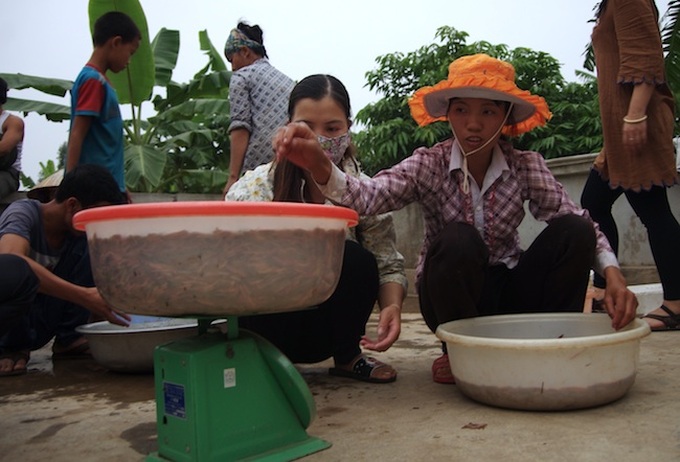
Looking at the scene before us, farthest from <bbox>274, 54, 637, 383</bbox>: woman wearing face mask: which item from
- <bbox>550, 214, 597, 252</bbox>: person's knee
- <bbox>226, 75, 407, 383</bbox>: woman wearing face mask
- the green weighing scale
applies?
the green weighing scale

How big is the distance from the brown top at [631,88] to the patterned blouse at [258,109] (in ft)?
4.68

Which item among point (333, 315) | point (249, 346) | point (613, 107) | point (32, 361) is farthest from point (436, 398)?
point (32, 361)

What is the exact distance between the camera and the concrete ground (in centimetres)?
128

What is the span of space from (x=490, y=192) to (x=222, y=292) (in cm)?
105

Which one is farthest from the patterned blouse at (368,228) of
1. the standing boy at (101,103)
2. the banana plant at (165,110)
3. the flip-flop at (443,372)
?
the banana plant at (165,110)

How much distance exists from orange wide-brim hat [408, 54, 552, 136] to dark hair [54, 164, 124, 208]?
1.02 m

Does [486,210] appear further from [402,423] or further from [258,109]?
[258,109]

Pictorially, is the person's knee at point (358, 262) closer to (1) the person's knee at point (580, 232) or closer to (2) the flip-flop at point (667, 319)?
(1) the person's knee at point (580, 232)

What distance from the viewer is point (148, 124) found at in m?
7.72

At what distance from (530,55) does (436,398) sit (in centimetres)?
690

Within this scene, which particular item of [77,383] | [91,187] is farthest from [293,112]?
[77,383]

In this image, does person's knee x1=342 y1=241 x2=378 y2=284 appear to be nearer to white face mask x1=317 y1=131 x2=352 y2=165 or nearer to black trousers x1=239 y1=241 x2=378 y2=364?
black trousers x1=239 y1=241 x2=378 y2=364

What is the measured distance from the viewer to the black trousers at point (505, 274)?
1.73 metres

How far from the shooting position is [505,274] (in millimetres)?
1972
